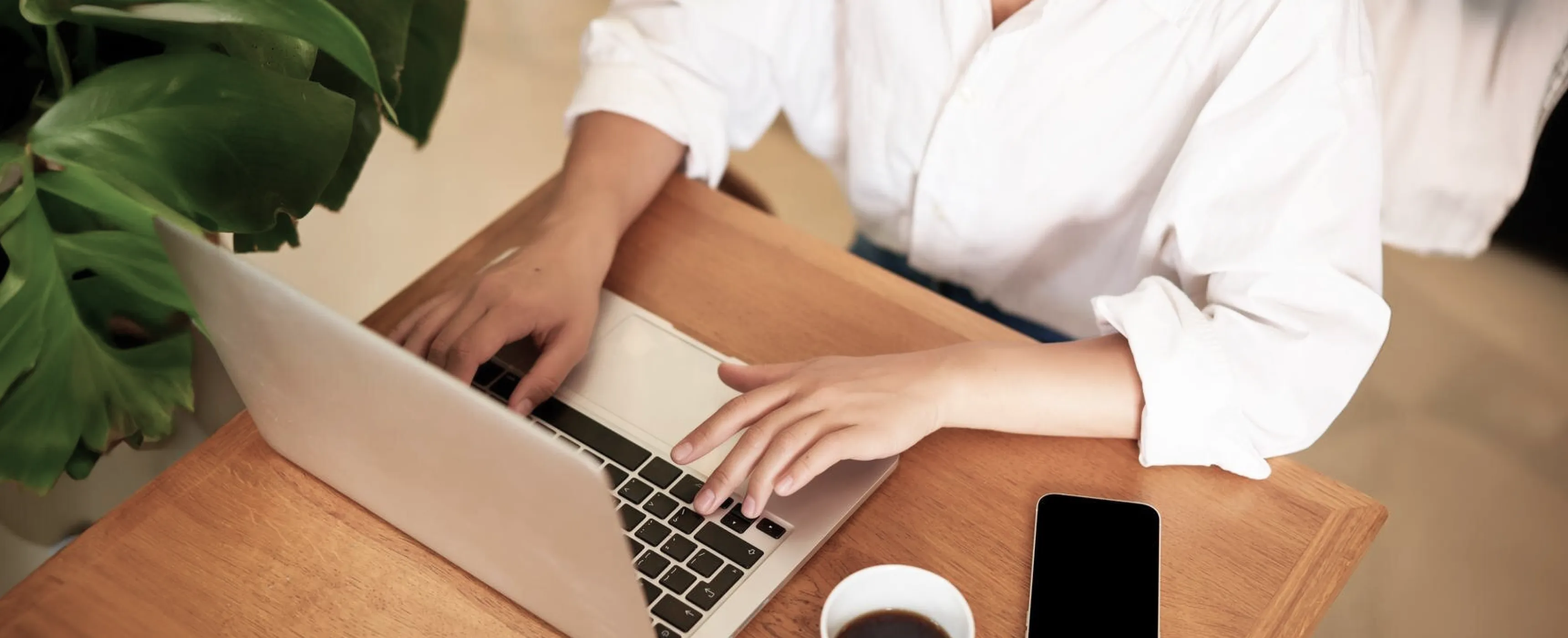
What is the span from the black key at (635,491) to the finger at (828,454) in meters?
0.09

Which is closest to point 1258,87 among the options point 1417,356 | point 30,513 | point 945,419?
point 945,419

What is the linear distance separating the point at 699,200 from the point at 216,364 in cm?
40

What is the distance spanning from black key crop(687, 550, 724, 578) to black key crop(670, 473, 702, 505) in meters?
0.04

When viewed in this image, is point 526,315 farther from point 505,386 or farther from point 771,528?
point 771,528

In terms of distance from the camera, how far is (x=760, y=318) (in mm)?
885

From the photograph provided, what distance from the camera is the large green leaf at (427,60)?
99cm

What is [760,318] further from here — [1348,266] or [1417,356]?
[1417,356]

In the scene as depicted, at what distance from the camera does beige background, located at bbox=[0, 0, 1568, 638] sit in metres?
1.60

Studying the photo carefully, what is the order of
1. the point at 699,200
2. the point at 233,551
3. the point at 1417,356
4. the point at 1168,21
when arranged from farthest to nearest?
1. the point at 1417,356
2. the point at 699,200
3. the point at 1168,21
4. the point at 233,551

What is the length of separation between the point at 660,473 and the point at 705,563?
0.08 m

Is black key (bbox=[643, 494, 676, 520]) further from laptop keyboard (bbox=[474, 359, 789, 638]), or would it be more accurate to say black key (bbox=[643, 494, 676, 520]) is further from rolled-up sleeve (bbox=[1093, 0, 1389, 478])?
rolled-up sleeve (bbox=[1093, 0, 1389, 478])

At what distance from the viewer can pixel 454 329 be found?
0.83 meters

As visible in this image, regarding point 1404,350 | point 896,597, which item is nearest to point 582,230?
point 896,597

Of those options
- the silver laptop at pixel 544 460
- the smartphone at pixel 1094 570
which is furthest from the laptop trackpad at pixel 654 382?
the smartphone at pixel 1094 570
